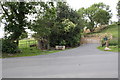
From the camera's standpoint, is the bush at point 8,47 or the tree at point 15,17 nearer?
the tree at point 15,17

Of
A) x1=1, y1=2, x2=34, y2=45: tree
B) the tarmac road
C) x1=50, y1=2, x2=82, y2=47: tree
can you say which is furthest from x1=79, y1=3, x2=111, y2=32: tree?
the tarmac road

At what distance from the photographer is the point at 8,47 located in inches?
205

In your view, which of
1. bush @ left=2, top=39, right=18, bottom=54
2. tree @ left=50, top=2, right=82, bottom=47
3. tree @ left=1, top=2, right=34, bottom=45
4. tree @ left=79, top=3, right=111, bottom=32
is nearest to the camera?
tree @ left=1, top=2, right=34, bottom=45

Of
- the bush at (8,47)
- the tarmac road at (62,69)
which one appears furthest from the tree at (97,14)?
the tarmac road at (62,69)

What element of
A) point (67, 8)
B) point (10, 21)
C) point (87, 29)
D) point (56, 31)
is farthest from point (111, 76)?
point (87, 29)

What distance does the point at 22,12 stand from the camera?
17.1 ft

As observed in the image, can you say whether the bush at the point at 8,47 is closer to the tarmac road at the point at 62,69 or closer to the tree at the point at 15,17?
the tree at the point at 15,17

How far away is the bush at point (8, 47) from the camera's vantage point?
5.15 metres

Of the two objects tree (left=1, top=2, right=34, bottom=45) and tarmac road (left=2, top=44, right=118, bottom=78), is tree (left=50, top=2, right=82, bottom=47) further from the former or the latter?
tarmac road (left=2, top=44, right=118, bottom=78)

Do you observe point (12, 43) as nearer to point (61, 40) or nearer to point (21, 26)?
point (21, 26)

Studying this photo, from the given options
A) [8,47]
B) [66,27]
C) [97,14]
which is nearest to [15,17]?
[8,47]

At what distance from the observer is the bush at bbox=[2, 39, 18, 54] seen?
515cm

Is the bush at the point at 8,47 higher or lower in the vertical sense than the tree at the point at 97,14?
lower

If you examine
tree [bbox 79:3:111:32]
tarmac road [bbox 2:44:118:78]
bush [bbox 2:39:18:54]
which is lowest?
tarmac road [bbox 2:44:118:78]
